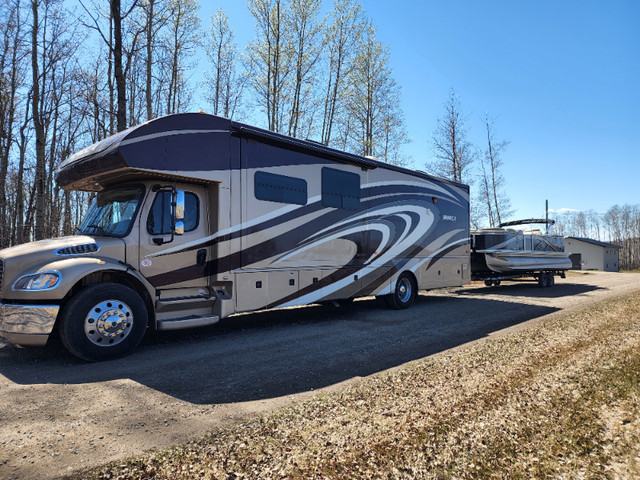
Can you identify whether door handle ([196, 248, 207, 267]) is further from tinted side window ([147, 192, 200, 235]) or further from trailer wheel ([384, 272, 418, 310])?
trailer wheel ([384, 272, 418, 310])

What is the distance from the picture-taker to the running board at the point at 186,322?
5.75 metres

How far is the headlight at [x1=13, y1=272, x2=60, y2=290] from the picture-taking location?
4.78 metres

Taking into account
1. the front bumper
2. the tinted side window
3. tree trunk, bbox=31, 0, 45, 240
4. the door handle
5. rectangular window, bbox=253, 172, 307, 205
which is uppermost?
tree trunk, bbox=31, 0, 45, 240

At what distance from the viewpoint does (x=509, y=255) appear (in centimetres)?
1488

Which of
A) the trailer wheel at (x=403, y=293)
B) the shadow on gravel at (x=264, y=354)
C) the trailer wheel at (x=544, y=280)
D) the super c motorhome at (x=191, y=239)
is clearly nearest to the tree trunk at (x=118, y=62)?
the super c motorhome at (x=191, y=239)

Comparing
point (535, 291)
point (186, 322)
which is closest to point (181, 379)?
point (186, 322)

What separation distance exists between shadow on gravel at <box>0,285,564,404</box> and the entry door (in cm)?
97

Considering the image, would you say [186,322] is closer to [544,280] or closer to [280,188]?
[280,188]

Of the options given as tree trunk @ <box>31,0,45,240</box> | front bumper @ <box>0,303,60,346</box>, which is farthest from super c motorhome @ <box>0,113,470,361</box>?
tree trunk @ <box>31,0,45,240</box>

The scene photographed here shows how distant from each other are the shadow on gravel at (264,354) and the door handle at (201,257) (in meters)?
1.25

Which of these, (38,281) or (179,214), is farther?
(179,214)

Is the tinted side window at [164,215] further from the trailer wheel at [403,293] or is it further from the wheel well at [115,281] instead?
the trailer wheel at [403,293]

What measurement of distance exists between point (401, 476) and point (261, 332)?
490cm

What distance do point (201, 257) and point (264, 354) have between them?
1.93 meters
